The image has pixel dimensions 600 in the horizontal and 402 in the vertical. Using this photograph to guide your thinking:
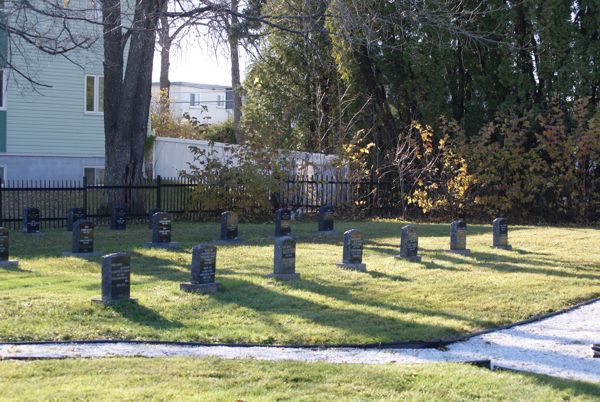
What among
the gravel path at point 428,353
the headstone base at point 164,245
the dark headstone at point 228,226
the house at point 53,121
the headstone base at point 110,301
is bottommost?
the gravel path at point 428,353

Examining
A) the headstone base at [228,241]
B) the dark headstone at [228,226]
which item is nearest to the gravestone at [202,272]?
the headstone base at [228,241]

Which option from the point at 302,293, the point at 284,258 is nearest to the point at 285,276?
the point at 284,258

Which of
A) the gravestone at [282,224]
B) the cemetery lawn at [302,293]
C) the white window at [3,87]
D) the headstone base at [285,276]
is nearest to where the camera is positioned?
the cemetery lawn at [302,293]

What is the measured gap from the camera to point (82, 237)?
1573 centimetres

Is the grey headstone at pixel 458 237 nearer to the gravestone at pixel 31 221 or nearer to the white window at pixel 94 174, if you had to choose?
the gravestone at pixel 31 221

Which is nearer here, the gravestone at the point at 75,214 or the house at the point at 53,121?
the gravestone at the point at 75,214

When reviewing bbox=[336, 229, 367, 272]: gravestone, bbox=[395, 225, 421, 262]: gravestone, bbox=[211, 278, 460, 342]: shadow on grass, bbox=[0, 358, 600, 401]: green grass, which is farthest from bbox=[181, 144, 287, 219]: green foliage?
bbox=[0, 358, 600, 401]: green grass

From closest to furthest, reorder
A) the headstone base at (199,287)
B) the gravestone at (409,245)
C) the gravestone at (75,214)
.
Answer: the headstone base at (199,287), the gravestone at (409,245), the gravestone at (75,214)

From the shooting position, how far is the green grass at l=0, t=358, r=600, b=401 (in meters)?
6.73

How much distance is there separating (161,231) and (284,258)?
5036 mm

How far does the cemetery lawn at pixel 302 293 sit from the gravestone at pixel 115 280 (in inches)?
7.1

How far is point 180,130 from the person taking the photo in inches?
1767

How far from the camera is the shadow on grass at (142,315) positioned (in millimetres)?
9656

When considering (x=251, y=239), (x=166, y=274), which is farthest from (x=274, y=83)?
(x=166, y=274)
